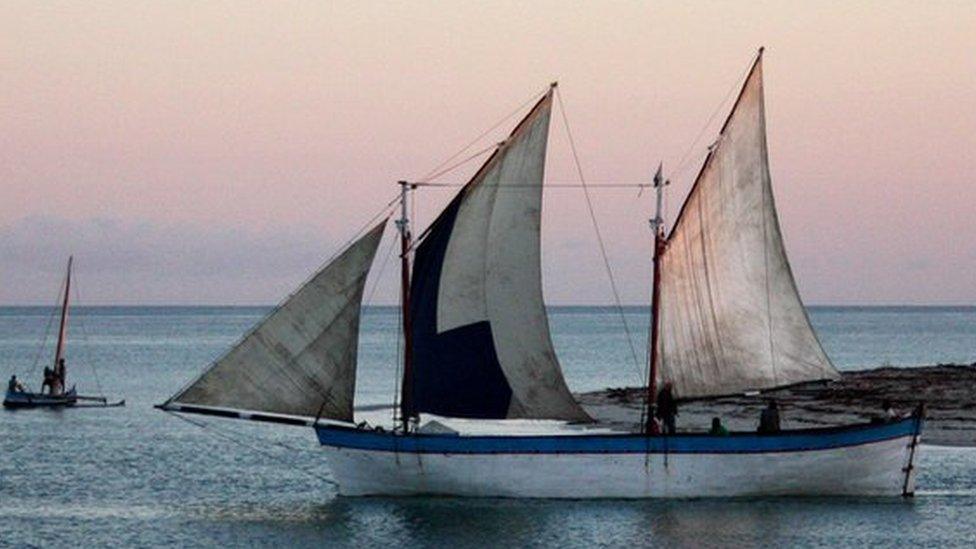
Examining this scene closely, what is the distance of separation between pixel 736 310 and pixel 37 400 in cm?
4907

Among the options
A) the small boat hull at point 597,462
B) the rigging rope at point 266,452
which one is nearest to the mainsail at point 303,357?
the small boat hull at point 597,462

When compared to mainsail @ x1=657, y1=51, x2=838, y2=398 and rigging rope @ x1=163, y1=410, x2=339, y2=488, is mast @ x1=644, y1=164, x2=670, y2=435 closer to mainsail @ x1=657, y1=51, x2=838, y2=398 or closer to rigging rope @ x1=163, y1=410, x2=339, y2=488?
mainsail @ x1=657, y1=51, x2=838, y2=398

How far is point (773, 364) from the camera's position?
51344mm

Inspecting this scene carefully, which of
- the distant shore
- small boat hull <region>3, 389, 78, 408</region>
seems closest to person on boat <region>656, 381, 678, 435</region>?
the distant shore

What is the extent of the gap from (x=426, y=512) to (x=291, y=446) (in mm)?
22312

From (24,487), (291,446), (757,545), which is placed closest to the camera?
(757,545)

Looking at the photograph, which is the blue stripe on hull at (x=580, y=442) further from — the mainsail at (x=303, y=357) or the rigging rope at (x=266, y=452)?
the rigging rope at (x=266, y=452)

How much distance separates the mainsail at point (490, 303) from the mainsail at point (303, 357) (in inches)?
79.0

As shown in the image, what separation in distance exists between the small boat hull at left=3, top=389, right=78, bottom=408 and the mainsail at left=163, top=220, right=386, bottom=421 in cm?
4527

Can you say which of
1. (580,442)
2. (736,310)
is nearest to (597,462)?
(580,442)

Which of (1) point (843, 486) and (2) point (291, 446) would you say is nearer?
(1) point (843, 486)

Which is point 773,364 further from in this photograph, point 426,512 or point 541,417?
point 426,512

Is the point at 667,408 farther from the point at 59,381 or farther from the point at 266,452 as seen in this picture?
the point at 59,381

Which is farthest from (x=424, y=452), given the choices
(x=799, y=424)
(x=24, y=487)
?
(x=799, y=424)
